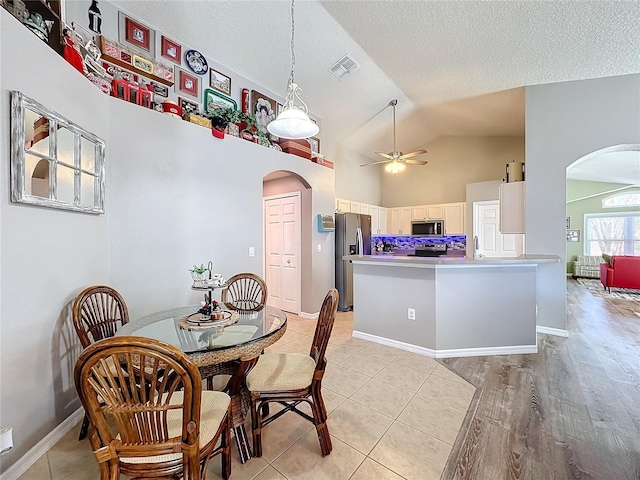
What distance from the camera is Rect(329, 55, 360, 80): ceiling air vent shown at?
3781 millimetres

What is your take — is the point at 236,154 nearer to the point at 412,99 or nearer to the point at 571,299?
the point at 412,99

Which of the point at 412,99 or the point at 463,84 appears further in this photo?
the point at 412,99

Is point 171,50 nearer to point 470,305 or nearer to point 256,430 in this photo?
point 256,430

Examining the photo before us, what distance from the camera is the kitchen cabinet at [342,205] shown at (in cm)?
580

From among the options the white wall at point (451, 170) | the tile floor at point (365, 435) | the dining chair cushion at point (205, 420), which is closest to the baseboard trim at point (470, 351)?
the tile floor at point (365, 435)

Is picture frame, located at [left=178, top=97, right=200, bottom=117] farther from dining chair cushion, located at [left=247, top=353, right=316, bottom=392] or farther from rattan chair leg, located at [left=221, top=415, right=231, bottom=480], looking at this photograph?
rattan chair leg, located at [left=221, top=415, right=231, bottom=480]

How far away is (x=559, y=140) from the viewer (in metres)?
3.67

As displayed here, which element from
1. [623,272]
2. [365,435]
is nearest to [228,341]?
[365,435]

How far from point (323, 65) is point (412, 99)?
6.31 feet

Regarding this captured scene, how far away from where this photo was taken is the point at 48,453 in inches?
64.6

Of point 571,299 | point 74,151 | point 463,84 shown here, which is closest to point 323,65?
point 463,84

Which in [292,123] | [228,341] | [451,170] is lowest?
[228,341]

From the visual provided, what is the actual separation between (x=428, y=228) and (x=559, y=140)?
→ 10.3 ft

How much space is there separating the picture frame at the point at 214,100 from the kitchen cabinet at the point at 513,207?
404 centimetres
